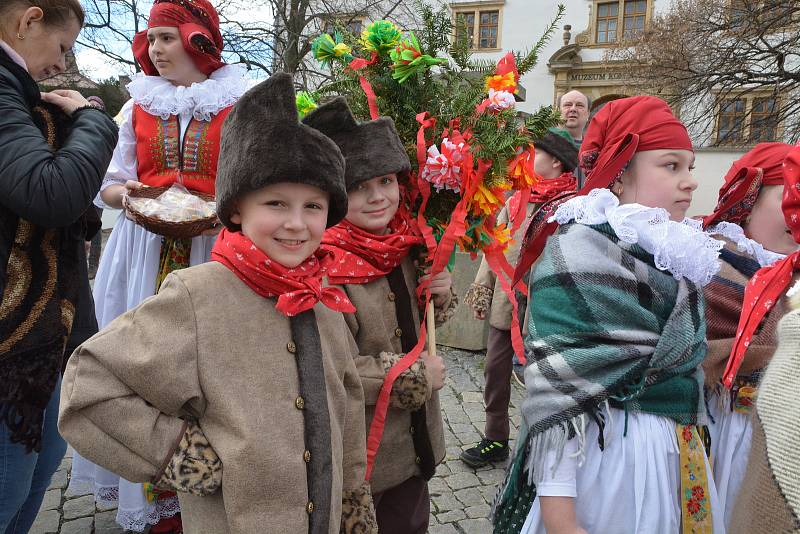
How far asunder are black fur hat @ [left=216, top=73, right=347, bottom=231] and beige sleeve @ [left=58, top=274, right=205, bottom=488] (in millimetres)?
402

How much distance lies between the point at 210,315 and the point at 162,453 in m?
0.35

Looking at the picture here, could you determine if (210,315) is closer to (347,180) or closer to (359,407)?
(359,407)

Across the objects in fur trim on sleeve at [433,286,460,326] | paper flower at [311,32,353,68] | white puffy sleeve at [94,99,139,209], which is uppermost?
paper flower at [311,32,353,68]

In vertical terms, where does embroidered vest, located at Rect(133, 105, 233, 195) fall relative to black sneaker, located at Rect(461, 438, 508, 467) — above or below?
above

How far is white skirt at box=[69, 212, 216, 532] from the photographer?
8.84 ft

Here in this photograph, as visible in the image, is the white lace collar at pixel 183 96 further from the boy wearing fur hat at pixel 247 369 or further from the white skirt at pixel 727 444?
the white skirt at pixel 727 444

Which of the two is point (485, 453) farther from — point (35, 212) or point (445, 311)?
point (35, 212)

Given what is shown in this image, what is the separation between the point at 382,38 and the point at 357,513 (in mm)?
1670

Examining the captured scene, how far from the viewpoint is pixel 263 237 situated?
159 cm

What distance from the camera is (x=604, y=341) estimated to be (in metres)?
1.74

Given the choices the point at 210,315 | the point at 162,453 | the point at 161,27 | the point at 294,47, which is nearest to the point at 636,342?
the point at 210,315

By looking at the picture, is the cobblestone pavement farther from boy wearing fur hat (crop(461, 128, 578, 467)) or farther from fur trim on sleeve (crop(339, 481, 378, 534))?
fur trim on sleeve (crop(339, 481, 378, 534))

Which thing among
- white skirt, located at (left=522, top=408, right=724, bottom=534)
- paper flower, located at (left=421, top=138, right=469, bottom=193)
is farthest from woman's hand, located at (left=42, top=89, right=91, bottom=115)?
white skirt, located at (left=522, top=408, right=724, bottom=534)

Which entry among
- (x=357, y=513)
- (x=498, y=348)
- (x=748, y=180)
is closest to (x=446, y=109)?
(x=748, y=180)
